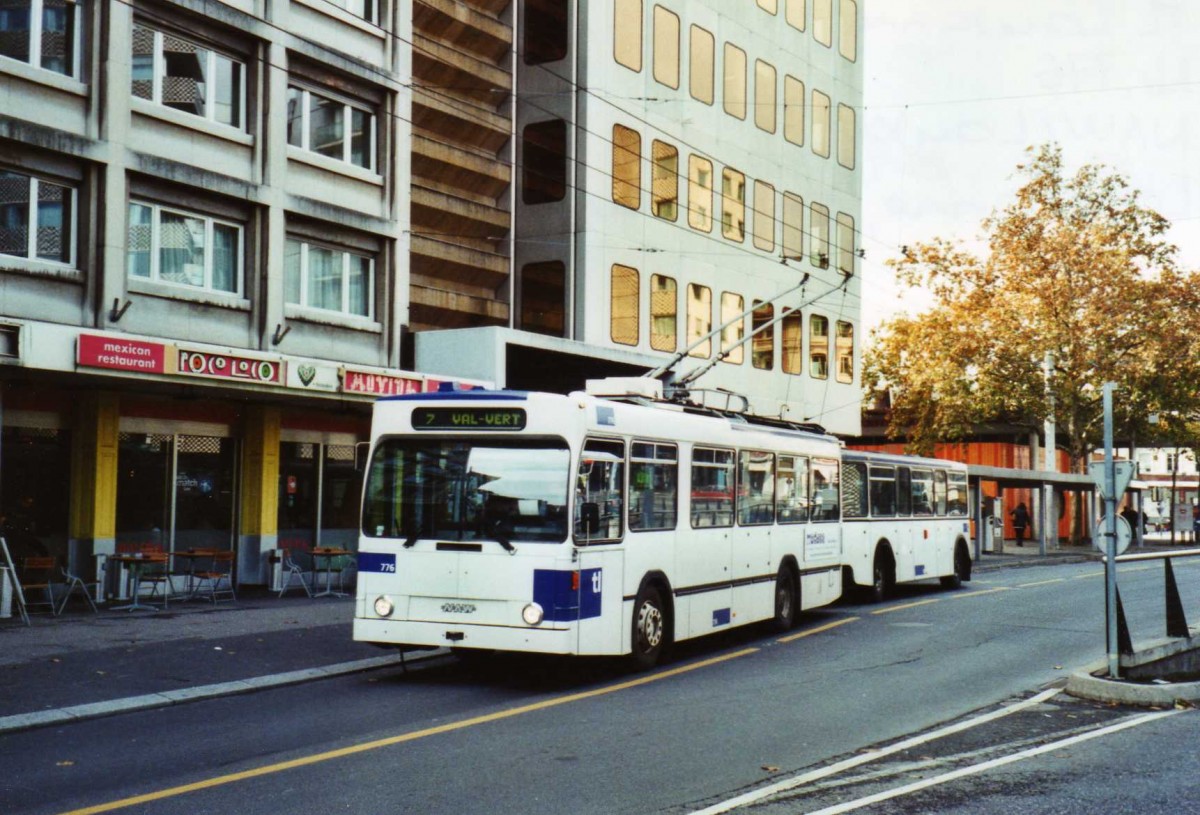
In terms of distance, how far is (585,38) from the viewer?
29.6 meters

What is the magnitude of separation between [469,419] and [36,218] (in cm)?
907

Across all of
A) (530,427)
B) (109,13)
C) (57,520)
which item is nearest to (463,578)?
(530,427)

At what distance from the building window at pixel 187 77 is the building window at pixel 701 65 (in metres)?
15.3

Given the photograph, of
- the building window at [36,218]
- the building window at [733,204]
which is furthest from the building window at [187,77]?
the building window at [733,204]

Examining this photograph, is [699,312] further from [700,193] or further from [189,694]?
[189,694]

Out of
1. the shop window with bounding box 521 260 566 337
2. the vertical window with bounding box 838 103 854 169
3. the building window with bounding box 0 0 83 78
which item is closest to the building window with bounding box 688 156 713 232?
the shop window with bounding box 521 260 566 337

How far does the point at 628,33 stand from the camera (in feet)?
102

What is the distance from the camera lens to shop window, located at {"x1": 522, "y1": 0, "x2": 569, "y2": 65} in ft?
97.9

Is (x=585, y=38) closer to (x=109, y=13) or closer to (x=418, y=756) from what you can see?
(x=109, y=13)

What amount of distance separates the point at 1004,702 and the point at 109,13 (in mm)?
15437

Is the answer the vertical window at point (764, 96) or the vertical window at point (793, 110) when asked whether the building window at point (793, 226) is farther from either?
the vertical window at point (764, 96)

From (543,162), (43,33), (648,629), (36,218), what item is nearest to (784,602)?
(648,629)

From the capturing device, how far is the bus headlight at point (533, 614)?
11.9m

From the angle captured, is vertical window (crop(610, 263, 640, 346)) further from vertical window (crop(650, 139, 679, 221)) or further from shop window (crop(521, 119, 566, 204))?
shop window (crop(521, 119, 566, 204))
